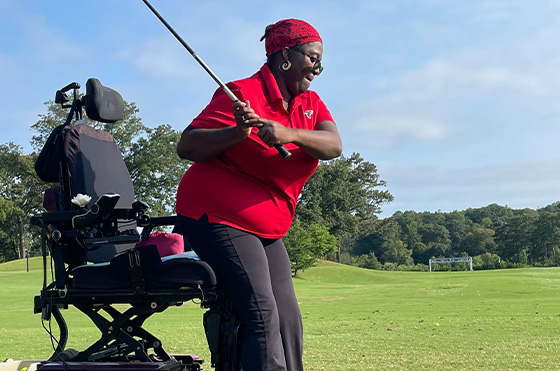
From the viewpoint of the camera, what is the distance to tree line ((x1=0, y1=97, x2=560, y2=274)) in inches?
1758

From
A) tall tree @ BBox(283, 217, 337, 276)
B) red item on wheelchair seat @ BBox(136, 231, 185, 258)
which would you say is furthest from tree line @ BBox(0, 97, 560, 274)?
red item on wheelchair seat @ BBox(136, 231, 185, 258)

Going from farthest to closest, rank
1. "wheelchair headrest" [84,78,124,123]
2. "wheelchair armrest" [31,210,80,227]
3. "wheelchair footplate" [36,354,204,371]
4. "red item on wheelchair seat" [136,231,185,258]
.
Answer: "red item on wheelchair seat" [136,231,185,258] → "wheelchair headrest" [84,78,124,123] → "wheelchair armrest" [31,210,80,227] → "wheelchair footplate" [36,354,204,371]

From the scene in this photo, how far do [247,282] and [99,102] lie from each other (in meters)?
1.94

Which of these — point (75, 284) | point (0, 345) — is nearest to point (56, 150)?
point (75, 284)

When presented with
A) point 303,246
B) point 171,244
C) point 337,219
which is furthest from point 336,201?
Answer: point 171,244

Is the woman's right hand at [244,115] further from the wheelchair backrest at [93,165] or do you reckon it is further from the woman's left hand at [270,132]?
the wheelchair backrest at [93,165]

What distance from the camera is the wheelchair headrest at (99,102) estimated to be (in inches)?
161

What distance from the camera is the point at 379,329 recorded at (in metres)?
7.68

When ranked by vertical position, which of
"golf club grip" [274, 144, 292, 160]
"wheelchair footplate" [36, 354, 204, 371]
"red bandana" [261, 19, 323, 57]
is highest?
"red bandana" [261, 19, 323, 57]

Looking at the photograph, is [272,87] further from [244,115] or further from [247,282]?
[247,282]

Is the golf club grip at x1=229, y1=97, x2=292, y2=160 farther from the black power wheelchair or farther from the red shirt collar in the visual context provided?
the black power wheelchair

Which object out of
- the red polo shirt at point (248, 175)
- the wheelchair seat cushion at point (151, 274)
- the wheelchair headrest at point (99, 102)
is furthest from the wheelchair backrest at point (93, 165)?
the red polo shirt at point (248, 175)

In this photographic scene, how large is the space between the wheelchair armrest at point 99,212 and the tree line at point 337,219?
117 ft

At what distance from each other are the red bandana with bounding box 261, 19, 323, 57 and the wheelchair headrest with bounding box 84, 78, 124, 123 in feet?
5.19
